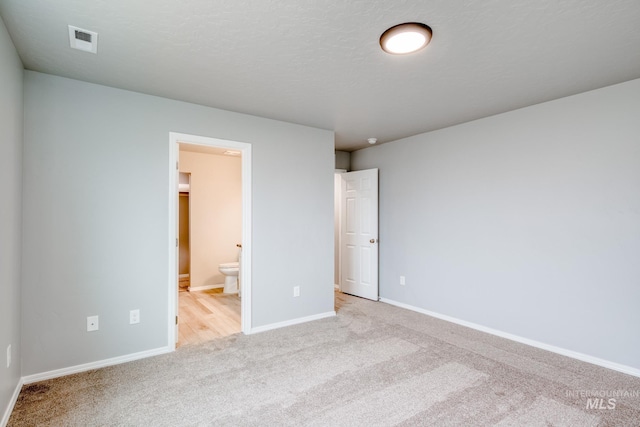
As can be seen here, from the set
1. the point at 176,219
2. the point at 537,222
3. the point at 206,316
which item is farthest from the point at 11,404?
the point at 537,222

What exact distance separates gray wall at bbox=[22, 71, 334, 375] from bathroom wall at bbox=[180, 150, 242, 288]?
2504mm

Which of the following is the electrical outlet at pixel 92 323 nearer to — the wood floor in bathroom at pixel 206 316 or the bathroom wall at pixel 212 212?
the wood floor in bathroom at pixel 206 316

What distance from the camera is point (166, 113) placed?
307cm

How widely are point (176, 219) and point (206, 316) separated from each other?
1.65 meters

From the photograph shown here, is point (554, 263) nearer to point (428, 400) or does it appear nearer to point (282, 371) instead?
point (428, 400)

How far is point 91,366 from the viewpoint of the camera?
8.77ft

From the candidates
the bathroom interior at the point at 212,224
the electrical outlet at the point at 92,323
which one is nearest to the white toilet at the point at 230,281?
the bathroom interior at the point at 212,224

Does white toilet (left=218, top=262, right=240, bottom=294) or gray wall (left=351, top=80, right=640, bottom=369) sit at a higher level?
gray wall (left=351, top=80, right=640, bottom=369)

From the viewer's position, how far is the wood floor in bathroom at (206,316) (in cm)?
347

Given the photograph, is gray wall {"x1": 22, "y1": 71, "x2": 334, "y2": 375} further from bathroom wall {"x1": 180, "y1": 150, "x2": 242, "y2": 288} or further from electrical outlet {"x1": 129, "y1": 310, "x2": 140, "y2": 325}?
bathroom wall {"x1": 180, "y1": 150, "x2": 242, "y2": 288}

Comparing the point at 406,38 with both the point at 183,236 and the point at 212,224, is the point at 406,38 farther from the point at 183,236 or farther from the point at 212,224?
the point at 183,236

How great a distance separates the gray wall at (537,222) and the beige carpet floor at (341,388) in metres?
0.44

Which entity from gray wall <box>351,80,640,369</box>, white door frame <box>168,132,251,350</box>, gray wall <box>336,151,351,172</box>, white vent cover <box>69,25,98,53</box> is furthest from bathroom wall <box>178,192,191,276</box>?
white vent cover <box>69,25,98,53</box>

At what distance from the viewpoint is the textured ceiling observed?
1763mm
